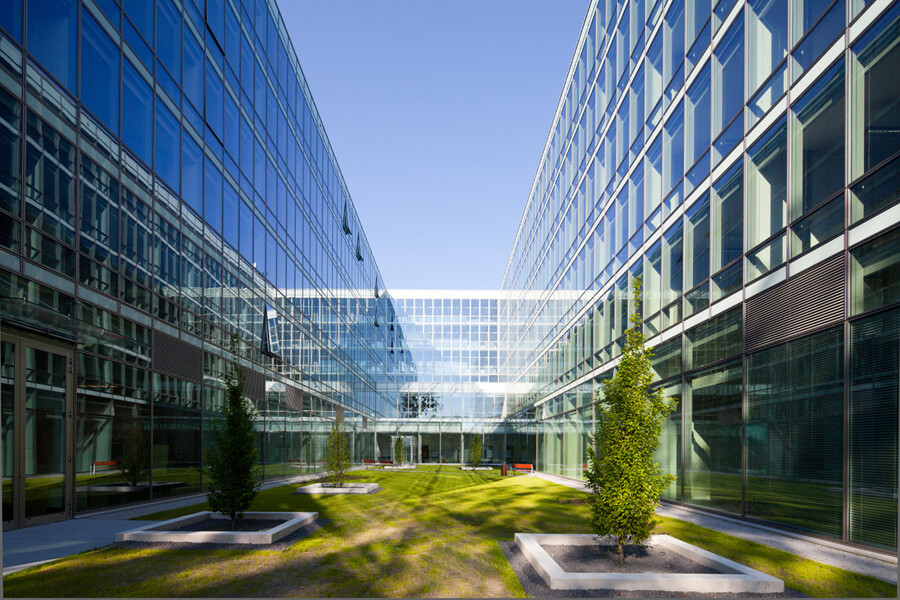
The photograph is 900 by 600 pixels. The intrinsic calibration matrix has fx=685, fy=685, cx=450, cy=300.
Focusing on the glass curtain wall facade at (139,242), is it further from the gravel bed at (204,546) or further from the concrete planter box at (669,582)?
the concrete planter box at (669,582)

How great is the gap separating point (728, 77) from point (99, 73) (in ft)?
55.4

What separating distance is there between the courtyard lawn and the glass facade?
2.57 metres

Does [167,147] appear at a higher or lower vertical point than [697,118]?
lower

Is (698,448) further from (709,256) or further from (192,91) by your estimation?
(192,91)

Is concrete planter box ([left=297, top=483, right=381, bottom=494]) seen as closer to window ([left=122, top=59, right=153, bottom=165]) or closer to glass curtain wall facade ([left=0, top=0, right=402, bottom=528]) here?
glass curtain wall facade ([left=0, top=0, right=402, bottom=528])

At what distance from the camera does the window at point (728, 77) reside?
60.3ft

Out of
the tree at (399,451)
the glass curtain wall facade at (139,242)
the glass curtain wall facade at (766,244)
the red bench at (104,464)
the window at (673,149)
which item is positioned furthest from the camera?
the tree at (399,451)

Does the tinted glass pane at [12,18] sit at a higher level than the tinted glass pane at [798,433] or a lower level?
higher

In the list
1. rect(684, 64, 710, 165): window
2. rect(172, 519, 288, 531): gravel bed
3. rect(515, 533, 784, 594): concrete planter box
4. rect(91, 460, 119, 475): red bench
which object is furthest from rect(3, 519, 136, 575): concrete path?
rect(684, 64, 710, 165): window

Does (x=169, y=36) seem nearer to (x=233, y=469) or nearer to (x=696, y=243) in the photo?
(x=233, y=469)

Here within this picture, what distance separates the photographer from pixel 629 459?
37.3ft

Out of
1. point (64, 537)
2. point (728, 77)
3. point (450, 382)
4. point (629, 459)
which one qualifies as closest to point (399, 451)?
point (450, 382)

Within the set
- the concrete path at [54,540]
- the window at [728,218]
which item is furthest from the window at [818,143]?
the concrete path at [54,540]

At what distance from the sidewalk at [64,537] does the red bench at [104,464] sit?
1.06m
